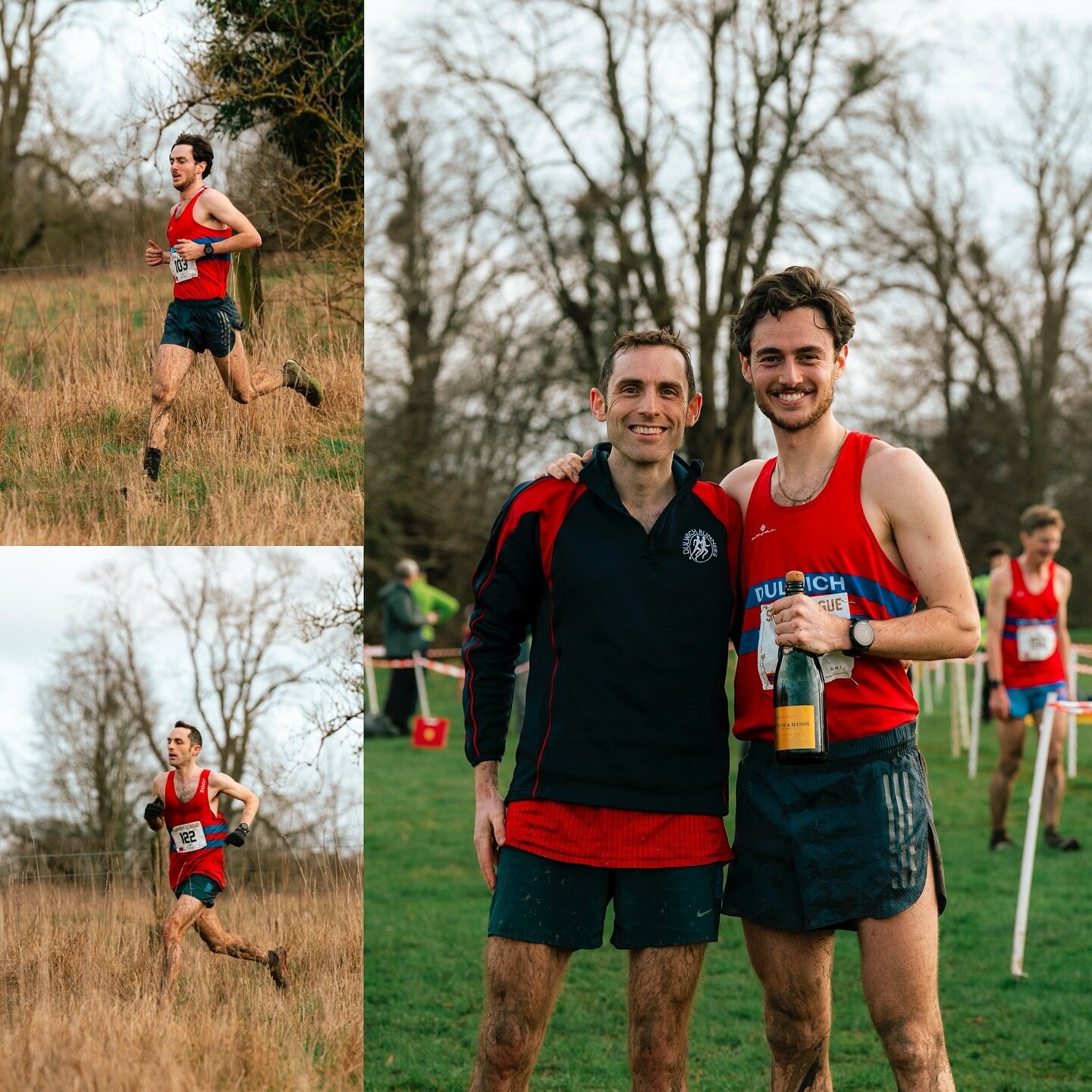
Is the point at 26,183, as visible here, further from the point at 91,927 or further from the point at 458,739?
the point at 458,739

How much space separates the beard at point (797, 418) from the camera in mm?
3393

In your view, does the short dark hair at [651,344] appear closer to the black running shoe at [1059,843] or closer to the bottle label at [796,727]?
the bottle label at [796,727]

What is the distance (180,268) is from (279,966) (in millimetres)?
1888

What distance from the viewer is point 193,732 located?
3732 mm

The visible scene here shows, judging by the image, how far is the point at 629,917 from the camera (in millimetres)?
3316

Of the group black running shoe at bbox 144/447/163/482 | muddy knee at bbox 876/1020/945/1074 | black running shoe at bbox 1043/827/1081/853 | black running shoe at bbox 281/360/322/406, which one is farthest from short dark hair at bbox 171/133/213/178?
black running shoe at bbox 1043/827/1081/853

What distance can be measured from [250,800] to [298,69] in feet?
6.59

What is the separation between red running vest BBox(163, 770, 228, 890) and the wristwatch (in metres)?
1.76

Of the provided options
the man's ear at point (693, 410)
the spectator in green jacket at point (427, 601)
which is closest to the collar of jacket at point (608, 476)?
the man's ear at point (693, 410)

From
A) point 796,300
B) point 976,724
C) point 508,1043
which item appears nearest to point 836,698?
point 796,300

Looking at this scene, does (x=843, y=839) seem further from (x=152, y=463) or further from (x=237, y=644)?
(x=152, y=463)

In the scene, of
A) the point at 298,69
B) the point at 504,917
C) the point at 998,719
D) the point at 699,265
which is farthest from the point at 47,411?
the point at 699,265

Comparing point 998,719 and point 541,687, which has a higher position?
point 541,687

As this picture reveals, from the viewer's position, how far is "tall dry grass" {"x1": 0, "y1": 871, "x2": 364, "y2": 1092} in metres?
3.46
